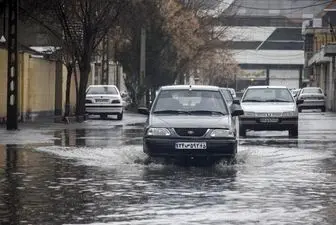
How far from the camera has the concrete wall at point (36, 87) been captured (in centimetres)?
3142

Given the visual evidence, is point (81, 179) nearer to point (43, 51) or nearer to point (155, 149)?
point (155, 149)

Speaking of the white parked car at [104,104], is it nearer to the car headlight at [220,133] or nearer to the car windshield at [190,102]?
the car windshield at [190,102]

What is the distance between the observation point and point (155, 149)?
49.6ft

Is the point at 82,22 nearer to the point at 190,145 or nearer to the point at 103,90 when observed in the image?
the point at 103,90

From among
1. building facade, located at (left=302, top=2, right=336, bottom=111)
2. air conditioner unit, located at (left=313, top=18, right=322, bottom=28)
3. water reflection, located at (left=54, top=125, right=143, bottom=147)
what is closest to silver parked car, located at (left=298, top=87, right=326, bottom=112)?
building facade, located at (left=302, top=2, right=336, bottom=111)

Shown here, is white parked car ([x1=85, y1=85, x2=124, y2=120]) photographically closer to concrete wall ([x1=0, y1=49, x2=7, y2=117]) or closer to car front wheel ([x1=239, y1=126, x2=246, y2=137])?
concrete wall ([x1=0, y1=49, x2=7, y2=117])

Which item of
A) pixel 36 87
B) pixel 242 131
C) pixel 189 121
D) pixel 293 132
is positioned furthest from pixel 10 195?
pixel 36 87

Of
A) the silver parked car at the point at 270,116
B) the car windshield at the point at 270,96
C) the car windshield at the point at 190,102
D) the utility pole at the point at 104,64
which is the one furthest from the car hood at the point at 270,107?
the utility pole at the point at 104,64

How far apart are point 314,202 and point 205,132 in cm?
452

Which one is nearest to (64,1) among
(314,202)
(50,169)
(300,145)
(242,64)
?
(300,145)

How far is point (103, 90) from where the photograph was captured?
39.5 metres

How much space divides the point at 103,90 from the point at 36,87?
186 inches

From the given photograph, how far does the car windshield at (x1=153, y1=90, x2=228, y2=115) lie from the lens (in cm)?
1620

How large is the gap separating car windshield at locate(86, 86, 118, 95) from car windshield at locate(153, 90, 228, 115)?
73.2ft
